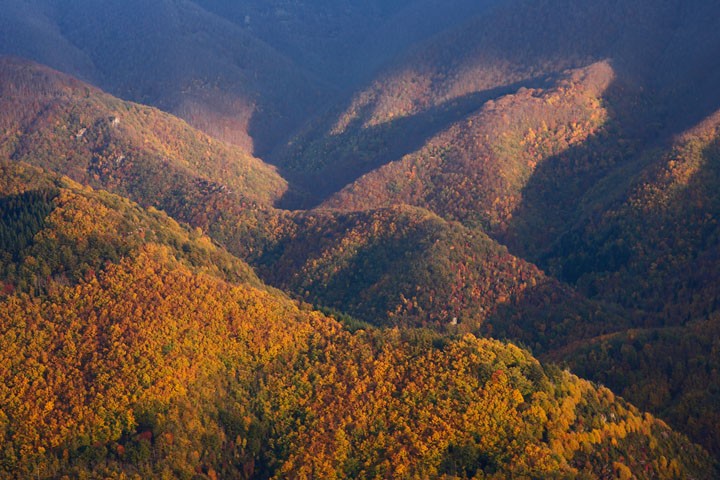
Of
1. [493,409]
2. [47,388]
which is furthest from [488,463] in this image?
[47,388]

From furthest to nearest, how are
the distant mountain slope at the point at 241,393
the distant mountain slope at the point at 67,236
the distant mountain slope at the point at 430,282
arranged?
the distant mountain slope at the point at 430,282 < the distant mountain slope at the point at 67,236 < the distant mountain slope at the point at 241,393

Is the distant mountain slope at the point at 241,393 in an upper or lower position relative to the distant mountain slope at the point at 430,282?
lower

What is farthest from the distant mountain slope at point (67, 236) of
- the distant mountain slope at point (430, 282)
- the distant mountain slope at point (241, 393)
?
the distant mountain slope at point (430, 282)

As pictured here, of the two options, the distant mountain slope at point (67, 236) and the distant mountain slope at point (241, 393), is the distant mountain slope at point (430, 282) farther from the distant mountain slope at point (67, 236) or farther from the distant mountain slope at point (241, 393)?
the distant mountain slope at point (241, 393)

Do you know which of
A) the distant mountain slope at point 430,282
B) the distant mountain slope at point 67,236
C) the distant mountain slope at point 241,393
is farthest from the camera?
the distant mountain slope at point 430,282

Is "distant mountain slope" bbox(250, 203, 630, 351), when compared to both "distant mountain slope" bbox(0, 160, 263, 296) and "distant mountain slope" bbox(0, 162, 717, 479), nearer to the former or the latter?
"distant mountain slope" bbox(0, 160, 263, 296)

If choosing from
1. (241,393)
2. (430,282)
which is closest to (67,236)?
(241,393)

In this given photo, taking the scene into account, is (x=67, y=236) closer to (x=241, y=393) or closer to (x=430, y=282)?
(x=241, y=393)

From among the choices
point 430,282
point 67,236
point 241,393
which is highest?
point 430,282
